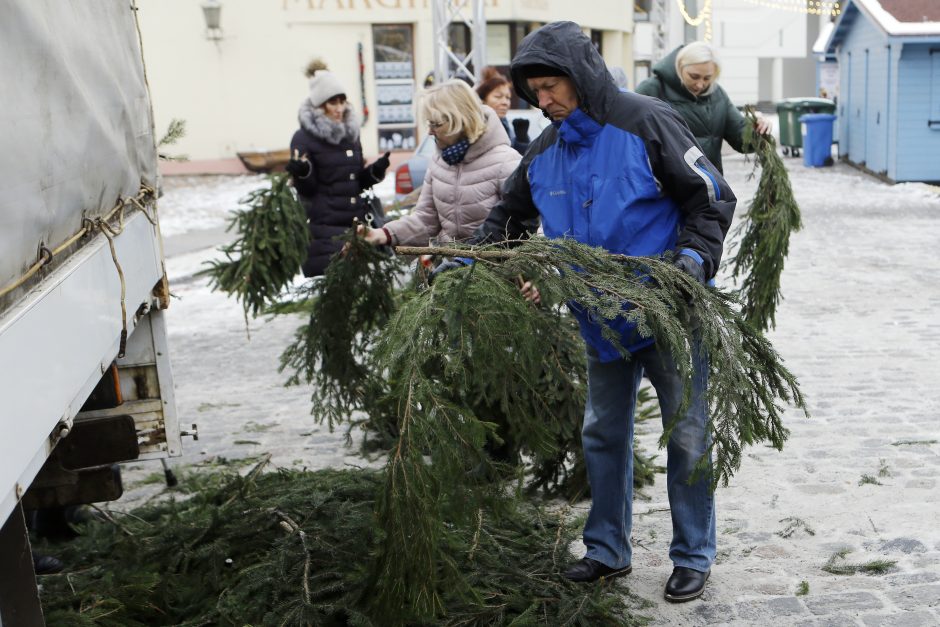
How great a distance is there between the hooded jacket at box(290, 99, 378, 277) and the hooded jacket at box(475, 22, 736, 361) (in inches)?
188

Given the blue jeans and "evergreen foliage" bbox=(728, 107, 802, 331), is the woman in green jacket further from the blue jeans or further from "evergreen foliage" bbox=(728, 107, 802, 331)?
the blue jeans

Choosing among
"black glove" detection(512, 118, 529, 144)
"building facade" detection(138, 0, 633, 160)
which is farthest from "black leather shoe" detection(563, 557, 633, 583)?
"building facade" detection(138, 0, 633, 160)

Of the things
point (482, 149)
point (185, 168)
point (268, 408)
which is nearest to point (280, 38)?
point (185, 168)

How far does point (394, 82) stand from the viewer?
1060 inches

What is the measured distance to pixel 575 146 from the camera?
4016 mm

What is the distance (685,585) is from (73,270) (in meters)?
2.57

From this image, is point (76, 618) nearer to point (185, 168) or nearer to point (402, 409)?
point (402, 409)

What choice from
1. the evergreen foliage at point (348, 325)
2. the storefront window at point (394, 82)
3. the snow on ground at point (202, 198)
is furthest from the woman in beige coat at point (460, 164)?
the storefront window at point (394, 82)

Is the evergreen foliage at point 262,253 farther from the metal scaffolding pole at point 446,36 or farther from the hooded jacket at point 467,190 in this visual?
the metal scaffolding pole at point 446,36

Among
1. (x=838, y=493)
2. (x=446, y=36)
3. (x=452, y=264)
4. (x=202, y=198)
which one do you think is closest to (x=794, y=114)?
(x=446, y=36)

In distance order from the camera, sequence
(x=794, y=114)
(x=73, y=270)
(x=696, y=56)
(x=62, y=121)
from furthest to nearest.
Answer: (x=794, y=114) < (x=696, y=56) < (x=62, y=121) < (x=73, y=270)

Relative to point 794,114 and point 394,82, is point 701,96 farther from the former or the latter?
point 394,82

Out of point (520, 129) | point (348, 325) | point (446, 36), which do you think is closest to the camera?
point (348, 325)

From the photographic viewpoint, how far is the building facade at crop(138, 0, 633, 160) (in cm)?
2652
